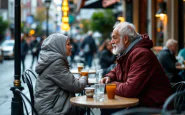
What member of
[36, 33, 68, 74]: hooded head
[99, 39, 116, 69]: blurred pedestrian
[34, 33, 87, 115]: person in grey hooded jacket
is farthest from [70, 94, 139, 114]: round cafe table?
[99, 39, 116, 69]: blurred pedestrian

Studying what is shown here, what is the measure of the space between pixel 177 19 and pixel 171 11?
1.57 ft

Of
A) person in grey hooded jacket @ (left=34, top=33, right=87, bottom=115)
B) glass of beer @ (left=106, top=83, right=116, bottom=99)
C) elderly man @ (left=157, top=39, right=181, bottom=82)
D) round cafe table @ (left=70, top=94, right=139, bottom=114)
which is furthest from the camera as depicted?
elderly man @ (left=157, top=39, right=181, bottom=82)

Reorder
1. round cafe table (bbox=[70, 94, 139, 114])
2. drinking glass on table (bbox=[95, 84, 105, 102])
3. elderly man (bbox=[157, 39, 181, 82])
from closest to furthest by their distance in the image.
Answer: round cafe table (bbox=[70, 94, 139, 114]), drinking glass on table (bbox=[95, 84, 105, 102]), elderly man (bbox=[157, 39, 181, 82])

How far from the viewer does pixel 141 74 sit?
507 centimetres

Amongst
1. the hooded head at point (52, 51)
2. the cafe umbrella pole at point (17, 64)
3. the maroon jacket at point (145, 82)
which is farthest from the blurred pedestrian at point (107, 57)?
the maroon jacket at point (145, 82)

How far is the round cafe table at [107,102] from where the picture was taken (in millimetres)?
4675

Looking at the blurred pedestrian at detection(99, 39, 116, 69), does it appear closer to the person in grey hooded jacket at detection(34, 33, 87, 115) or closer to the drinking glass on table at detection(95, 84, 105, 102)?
the person in grey hooded jacket at detection(34, 33, 87, 115)

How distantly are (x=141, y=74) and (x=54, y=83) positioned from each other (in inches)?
42.3

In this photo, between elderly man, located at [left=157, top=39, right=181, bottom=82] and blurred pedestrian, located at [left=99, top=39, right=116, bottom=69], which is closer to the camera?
elderly man, located at [left=157, top=39, right=181, bottom=82]

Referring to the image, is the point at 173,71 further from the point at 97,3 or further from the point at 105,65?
the point at 97,3

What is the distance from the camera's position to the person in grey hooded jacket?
537 centimetres

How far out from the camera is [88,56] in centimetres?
2284

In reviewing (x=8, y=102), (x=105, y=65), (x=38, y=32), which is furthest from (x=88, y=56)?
(x=38, y=32)

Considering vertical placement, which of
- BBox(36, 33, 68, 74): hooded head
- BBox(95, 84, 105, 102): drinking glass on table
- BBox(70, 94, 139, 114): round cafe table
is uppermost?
BBox(36, 33, 68, 74): hooded head
